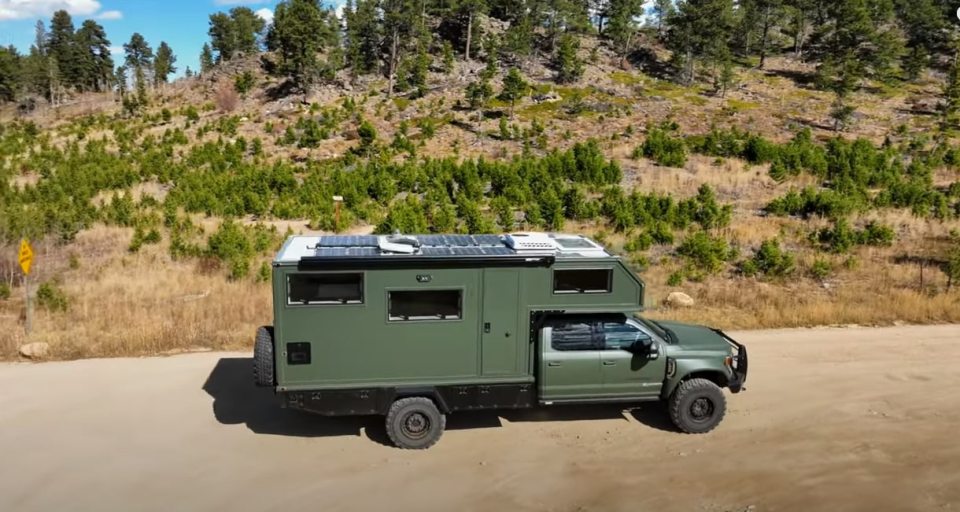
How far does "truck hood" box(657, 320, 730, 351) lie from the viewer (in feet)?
30.8

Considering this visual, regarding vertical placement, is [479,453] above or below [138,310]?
below

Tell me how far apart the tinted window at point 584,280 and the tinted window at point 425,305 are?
1.35 metres

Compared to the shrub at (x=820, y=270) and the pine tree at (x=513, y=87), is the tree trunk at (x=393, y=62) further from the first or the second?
the shrub at (x=820, y=270)

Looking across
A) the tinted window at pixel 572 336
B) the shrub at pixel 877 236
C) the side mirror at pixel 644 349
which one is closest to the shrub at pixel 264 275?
the tinted window at pixel 572 336

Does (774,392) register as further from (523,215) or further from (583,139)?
(583,139)

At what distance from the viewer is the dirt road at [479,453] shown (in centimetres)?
765

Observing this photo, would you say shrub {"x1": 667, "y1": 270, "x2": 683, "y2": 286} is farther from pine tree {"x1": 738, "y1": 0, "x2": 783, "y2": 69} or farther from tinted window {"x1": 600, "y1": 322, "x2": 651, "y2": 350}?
pine tree {"x1": 738, "y1": 0, "x2": 783, "y2": 69}

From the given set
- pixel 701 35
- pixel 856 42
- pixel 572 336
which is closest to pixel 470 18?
pixel 701 35

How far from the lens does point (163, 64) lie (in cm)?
9044

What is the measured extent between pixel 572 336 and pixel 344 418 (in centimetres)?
368

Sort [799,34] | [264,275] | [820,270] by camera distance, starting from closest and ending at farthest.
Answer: [264,275]
[820,270]
[799,34]

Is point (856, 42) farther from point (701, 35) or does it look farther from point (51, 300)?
point (51, 300)

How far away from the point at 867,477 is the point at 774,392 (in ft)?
8.89

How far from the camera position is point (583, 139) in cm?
4000
